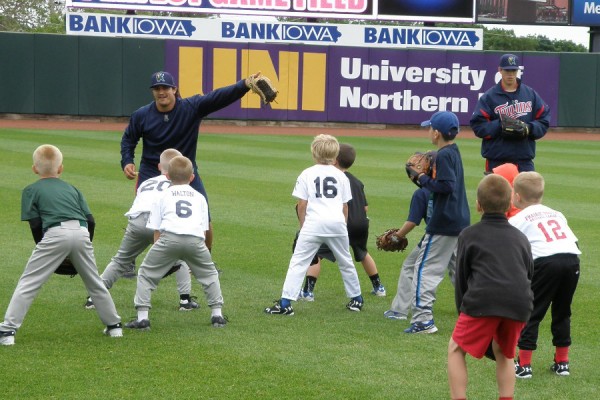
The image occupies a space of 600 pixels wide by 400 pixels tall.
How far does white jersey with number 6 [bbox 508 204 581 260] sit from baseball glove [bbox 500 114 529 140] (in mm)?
2832

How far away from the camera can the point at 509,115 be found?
9141 mm

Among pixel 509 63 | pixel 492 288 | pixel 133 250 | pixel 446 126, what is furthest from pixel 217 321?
pixel 509 63

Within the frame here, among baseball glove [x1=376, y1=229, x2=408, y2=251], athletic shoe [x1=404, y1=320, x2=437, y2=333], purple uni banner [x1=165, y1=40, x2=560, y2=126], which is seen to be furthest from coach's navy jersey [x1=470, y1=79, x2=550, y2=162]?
purple uni banner [x1=165, y1=40, x2=560, y2=126]

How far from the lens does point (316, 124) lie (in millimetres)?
29766

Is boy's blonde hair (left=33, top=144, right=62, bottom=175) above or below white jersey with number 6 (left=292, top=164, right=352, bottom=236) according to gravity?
above

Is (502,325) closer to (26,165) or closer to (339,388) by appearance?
(339,388)

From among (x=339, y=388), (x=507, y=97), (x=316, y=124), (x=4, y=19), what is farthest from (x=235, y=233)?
(x=4, y=19)

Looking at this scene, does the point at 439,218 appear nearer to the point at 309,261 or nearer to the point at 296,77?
the point at 309,261

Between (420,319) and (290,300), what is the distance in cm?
108

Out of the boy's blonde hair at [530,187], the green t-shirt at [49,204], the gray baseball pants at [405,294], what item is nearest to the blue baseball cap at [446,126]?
the gray baseball pants at [405,294]

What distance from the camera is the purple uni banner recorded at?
2866 cm

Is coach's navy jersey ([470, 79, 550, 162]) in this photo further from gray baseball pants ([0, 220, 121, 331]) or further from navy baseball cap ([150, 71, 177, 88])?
gray baseball pants ([0, 220, 121, 331])

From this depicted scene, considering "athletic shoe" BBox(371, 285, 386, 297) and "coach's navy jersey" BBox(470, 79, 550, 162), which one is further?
"coach's navy jersey" BBox(470, 79, 550, 162)

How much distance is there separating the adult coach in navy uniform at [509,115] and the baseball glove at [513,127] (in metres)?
0.09
